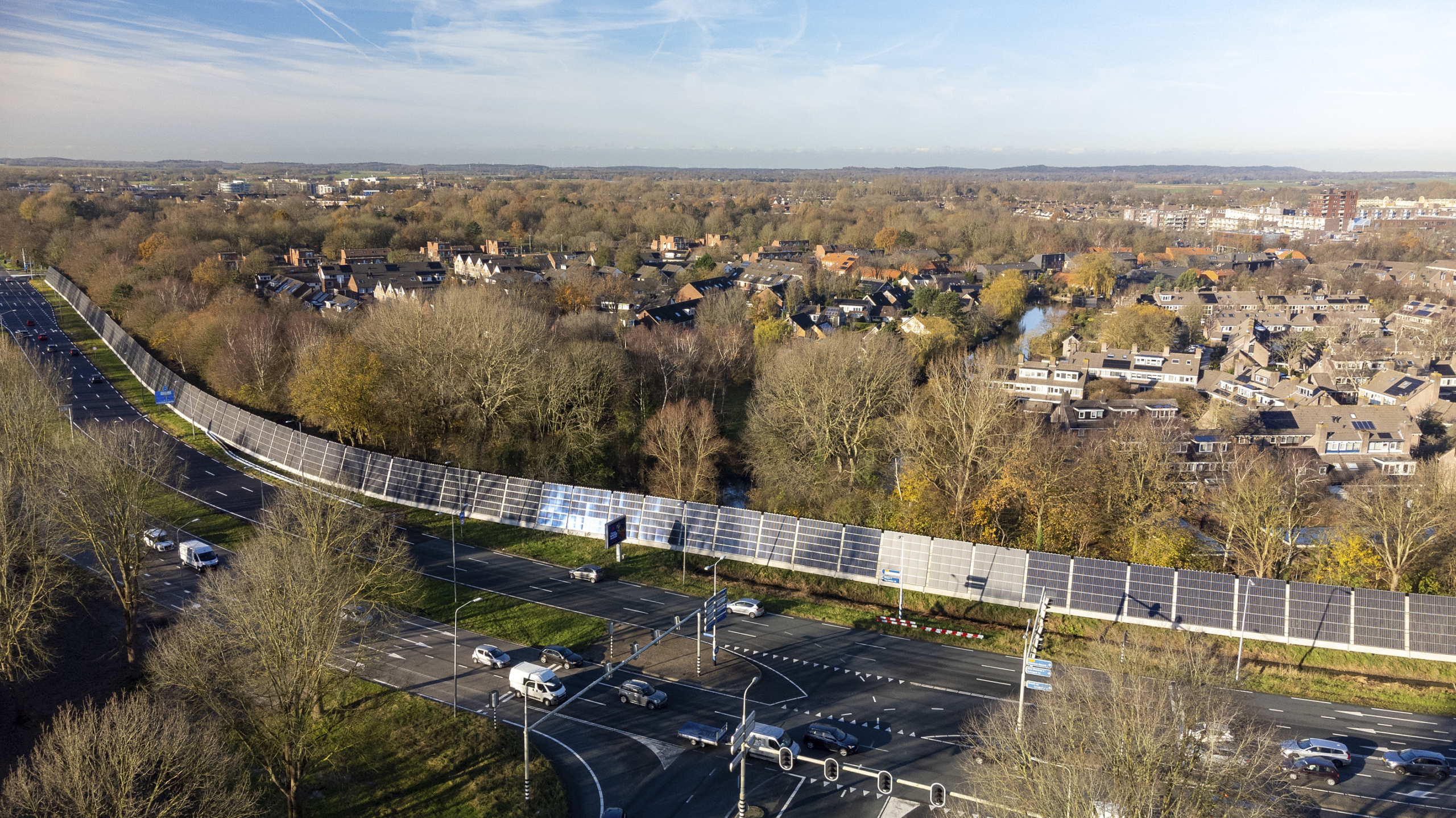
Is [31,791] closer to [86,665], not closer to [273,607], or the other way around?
[273,607]

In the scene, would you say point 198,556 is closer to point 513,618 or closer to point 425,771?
point 513,618

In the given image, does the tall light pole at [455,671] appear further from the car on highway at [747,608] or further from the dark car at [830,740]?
the dark car at [830,740]

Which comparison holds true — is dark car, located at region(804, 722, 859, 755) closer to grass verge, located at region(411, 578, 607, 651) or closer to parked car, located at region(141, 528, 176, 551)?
grass verge, located at region(411, 578, 607, 651)

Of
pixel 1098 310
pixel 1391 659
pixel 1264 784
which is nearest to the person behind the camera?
pixel 1264 784

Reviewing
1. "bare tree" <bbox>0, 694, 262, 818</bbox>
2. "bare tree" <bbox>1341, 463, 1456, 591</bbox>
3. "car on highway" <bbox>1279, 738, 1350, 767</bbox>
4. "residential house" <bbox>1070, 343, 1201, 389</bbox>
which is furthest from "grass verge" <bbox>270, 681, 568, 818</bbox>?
"residential house" <bbox>1070, 343, 1201, 389</bbox>

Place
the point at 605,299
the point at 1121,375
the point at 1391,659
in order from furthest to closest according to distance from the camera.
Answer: the point at 605,299 < the point at 1121,375 < the point at 1391,659

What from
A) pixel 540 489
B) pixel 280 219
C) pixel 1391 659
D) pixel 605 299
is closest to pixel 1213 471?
pixel 1391 659
